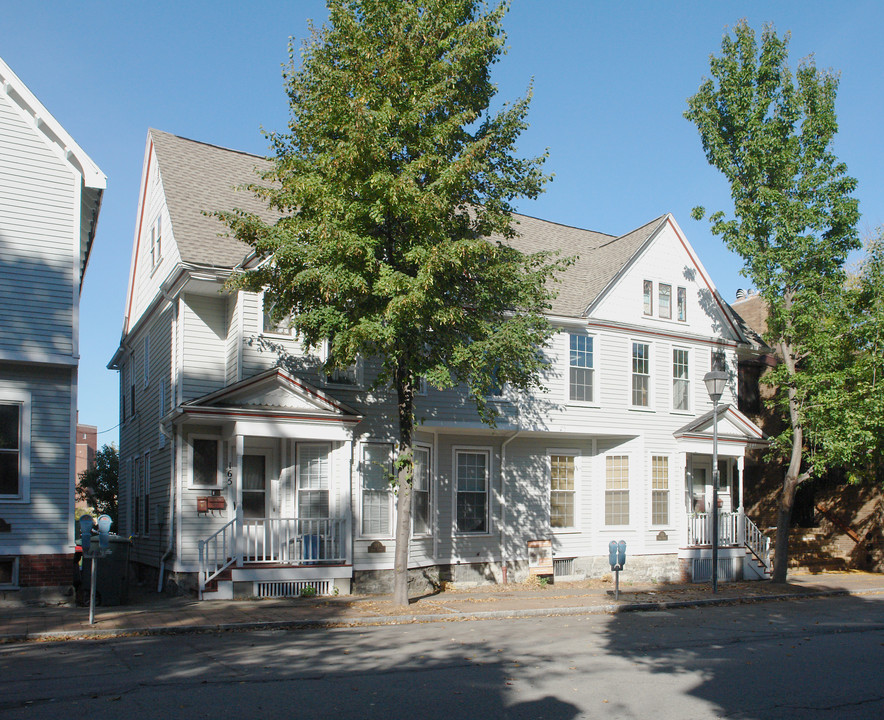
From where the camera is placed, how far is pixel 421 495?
1964cm

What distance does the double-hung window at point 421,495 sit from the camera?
19.3 metres

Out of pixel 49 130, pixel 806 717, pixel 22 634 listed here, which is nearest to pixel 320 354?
pixel 49 130

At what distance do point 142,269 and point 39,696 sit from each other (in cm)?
1699

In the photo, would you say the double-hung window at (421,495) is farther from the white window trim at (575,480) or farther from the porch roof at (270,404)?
the white window trim at (575,480)

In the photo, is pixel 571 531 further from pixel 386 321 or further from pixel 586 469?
pixel 386 321

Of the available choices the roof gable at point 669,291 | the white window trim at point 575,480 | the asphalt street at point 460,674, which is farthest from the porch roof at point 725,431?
the asphalt street at point 460,674

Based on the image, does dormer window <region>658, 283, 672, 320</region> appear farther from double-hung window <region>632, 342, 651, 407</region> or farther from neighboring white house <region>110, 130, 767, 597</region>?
double-hung window <region>632, 342, 651, 407</region>

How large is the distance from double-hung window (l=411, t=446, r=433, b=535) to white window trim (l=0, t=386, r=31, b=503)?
809cm

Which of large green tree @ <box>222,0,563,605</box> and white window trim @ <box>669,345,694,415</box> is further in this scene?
white window trim @ <box>669,345,694,415</box>

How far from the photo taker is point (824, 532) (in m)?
26.9

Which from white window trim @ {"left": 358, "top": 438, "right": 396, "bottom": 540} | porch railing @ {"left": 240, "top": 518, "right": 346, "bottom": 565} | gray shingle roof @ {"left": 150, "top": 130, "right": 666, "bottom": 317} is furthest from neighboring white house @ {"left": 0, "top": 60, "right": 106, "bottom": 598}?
white window trim @ {"left": 358, "top": 438, "right": 396, "bottom": 540}

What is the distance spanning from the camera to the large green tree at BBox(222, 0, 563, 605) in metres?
13.8

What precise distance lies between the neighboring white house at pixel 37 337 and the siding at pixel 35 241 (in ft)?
0.06

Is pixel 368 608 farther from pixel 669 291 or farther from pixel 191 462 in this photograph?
pixel 669 291
